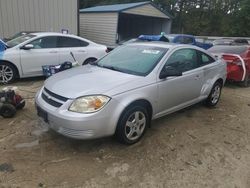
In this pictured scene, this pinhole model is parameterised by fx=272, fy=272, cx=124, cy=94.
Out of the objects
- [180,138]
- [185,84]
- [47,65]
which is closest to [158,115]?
[180,138]

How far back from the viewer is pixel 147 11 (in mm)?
19484

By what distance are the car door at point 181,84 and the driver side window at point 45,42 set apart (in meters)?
4.38

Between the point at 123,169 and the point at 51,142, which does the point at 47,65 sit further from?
the point at 123,169

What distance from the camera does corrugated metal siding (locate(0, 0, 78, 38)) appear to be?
38.0ft

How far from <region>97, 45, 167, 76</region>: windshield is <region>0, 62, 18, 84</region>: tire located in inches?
134

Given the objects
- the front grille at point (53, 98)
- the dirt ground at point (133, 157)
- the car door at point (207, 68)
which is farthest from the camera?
the car door at point (207, 68)

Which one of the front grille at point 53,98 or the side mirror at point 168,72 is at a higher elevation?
the side mirror at point 168,72

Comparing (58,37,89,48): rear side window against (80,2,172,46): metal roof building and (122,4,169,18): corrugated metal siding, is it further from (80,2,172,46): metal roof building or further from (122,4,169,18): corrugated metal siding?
(122,4,169,18): corrugated metal siding

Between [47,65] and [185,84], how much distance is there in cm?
449

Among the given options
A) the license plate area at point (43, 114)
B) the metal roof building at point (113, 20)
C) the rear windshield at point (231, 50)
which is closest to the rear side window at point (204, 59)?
the license plate area at point (43, 114)

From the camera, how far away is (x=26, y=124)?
14.9 feet

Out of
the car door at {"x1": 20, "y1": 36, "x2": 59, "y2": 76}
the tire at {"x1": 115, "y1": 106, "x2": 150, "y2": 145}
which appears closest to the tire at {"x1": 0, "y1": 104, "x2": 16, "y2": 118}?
the tire at {"x1": 115, "y1": 106, "x2": 150, "y2": 145}

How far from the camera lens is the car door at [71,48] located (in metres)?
8.03

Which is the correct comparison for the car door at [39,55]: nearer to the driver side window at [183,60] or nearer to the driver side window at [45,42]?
the driver side window at [45,42]
